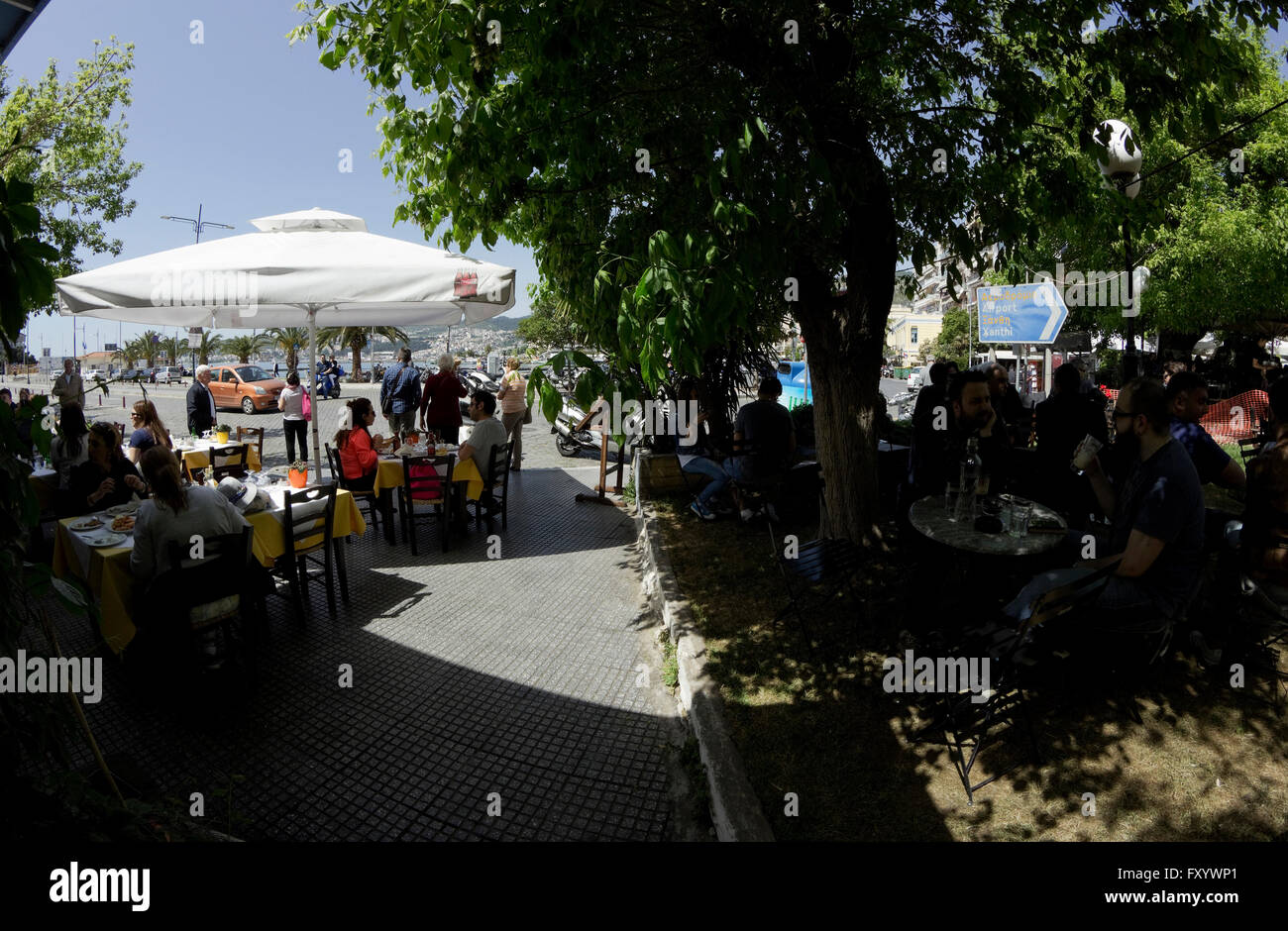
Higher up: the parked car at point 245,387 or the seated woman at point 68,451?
the parked car at point 245,387

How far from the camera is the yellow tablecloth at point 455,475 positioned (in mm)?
7758

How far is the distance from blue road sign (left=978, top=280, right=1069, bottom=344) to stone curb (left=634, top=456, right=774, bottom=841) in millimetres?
8888

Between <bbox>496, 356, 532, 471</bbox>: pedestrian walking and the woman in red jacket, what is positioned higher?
<bbox>496, 356, 532, 471</bbox>: pedestrian walking

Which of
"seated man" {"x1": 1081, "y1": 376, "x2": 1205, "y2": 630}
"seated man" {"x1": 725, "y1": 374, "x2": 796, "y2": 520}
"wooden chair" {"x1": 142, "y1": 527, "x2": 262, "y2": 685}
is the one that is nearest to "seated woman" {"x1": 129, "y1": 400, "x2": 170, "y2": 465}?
"wooden chair" {"x1": 142, "y1": 527, "x2": 262, "y2": 685}

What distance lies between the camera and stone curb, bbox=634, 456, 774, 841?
10.2 ft

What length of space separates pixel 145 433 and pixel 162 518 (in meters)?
3.70

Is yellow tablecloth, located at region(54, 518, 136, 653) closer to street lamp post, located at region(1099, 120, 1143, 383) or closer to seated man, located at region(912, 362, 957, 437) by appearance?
seated man, located at region(912, 362, 957, 437)

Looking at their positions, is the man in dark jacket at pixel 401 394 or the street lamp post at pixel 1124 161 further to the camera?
the man in dark jacket at pixel 401 394

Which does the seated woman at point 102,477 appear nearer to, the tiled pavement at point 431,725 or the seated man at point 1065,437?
the tiled pavement at point 431,725

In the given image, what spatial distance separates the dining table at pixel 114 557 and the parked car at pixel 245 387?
22571mm

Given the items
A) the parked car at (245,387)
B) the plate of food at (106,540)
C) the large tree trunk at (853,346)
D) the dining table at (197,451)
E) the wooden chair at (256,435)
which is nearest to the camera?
the plate of food at (106,540)

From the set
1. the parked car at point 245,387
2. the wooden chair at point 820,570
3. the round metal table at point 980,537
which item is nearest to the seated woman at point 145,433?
the wooden chair at point 820,570

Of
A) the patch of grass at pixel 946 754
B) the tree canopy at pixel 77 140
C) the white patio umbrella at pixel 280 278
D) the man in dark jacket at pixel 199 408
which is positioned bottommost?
the patch of grass at pixel 946 754
